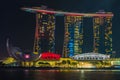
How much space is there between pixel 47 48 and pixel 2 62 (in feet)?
62.1

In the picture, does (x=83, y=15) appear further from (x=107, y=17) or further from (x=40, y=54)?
(x=40, y=54)

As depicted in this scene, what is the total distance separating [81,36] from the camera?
18538cm

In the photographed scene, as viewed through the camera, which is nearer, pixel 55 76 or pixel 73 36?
pixel 55 76

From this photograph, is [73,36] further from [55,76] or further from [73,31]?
[55,76]

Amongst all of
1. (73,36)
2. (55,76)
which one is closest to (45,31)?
(73,36)

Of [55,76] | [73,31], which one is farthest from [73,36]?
[55,76]

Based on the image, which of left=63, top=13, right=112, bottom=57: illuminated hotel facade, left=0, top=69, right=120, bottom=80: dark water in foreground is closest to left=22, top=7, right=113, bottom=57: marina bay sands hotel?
left=63, top=13, right=112, bottom=57: illuminated hotel facade

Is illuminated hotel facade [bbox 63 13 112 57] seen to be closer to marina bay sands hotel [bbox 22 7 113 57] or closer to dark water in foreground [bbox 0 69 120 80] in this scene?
marina bay sands hotel [bbox 22 7 113 57]

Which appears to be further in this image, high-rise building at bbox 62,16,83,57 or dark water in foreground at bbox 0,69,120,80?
high-rise building at bbox 62,16,83,57

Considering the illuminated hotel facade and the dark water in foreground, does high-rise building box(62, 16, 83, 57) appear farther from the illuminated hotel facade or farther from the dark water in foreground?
the dark water in foreground

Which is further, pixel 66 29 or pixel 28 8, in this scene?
pixel 66 29

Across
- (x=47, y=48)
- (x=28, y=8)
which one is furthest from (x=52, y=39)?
(x=28, y=8)

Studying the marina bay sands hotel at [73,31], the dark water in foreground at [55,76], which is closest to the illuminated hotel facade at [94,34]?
the marina bay sands hotel at [73,31]

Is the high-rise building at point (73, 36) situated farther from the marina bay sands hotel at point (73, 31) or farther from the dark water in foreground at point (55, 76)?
the dark water in foreground at point (55, 76)
